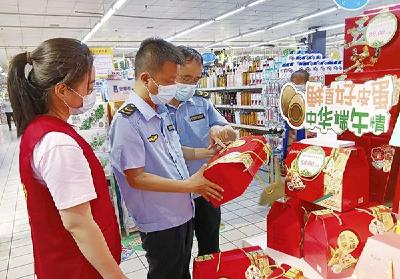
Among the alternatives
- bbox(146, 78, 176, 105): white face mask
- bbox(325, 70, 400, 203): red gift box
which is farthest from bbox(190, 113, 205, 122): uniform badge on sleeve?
bbox(325, 70, 400, 203): red gift box

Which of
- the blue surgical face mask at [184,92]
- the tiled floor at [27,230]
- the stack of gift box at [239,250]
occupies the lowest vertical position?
the tiled floor at [27,230]

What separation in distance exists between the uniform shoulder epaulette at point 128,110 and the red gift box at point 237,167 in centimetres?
53

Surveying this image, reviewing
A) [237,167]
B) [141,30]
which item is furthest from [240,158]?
[141,30]

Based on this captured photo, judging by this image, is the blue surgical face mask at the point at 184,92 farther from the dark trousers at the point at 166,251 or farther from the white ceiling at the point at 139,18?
the white ceiling at the point at 139,18

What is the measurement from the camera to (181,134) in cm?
257

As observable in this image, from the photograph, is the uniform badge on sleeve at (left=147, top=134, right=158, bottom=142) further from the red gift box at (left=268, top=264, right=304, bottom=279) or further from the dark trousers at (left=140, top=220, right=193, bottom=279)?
the red gift box at (left=268, top=264, right=304, bottom=279)

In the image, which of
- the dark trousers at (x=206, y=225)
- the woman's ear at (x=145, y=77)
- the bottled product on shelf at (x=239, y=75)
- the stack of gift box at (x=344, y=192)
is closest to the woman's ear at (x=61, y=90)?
the woman's ear at (x=145, y=77)

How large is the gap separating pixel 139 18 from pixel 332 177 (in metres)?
13.4

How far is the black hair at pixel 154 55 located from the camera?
5.49 ft

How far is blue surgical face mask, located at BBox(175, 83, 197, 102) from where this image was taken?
7.84ft

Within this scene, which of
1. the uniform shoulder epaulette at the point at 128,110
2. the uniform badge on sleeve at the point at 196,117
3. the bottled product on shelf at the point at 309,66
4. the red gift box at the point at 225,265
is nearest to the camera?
the red gift box at the point at 225,265

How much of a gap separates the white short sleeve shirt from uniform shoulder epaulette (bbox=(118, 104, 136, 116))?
558 mm

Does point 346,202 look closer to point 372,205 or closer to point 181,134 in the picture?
point 372,205

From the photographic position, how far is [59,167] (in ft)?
3.44
